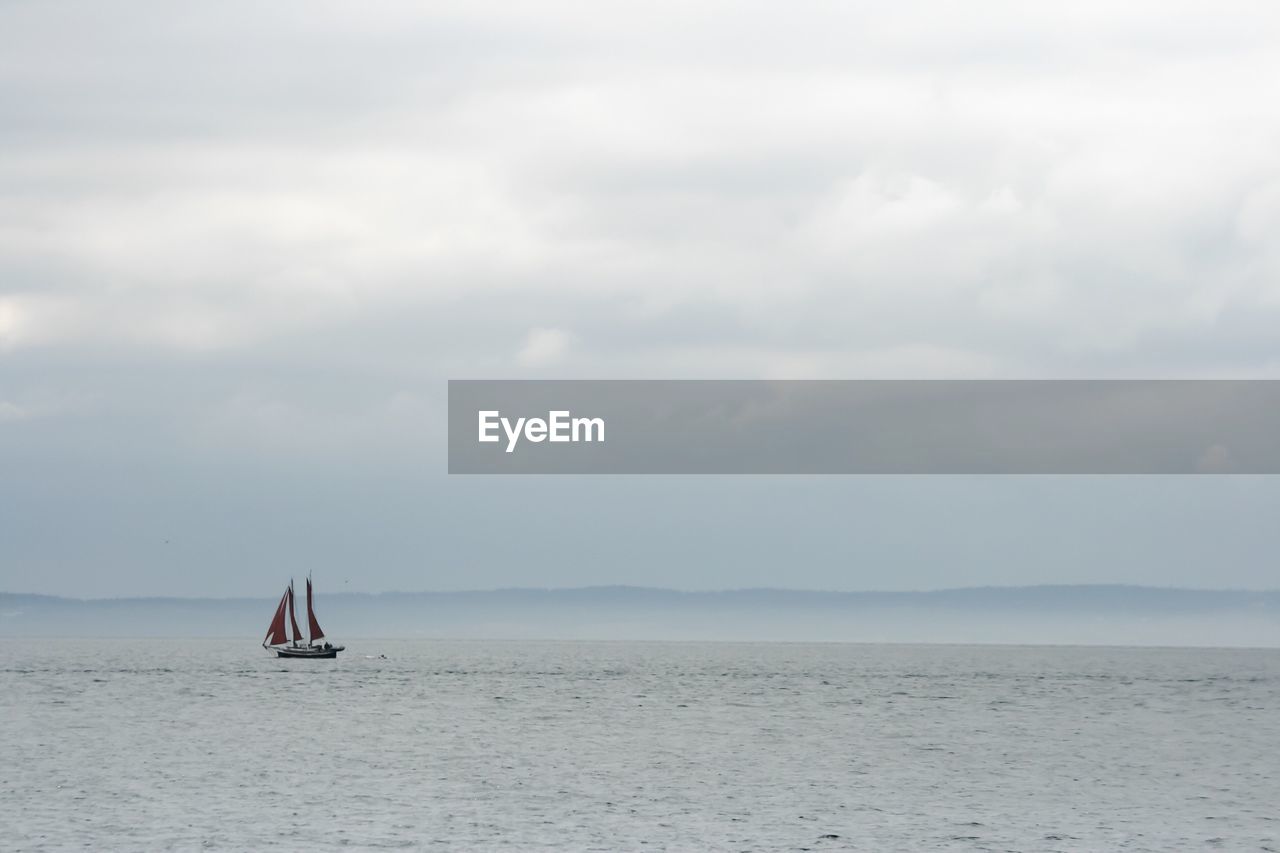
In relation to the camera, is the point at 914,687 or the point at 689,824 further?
the point at 914,687

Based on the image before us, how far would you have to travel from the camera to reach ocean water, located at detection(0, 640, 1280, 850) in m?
56.4

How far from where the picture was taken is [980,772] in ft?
267

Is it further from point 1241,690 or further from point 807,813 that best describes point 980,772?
point 1241,690

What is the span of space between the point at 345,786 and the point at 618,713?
59435 millimetres

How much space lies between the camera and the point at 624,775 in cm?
7719

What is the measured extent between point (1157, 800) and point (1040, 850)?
737 inches

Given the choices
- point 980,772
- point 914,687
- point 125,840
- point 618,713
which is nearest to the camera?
point 125,840

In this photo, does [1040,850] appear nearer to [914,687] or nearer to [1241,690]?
[914,687]

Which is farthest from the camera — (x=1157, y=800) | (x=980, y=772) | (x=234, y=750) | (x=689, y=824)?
(x=234, y=750)

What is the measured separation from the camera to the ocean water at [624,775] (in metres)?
56.4

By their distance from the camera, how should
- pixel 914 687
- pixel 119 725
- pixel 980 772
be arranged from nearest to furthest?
1. pixel 980 772
2. pixel 119 725
3. pixel 914 687

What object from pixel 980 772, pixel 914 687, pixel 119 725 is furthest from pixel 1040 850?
pixel 914 687

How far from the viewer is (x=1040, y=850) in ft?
175

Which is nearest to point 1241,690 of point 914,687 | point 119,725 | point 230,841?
point 914,687
